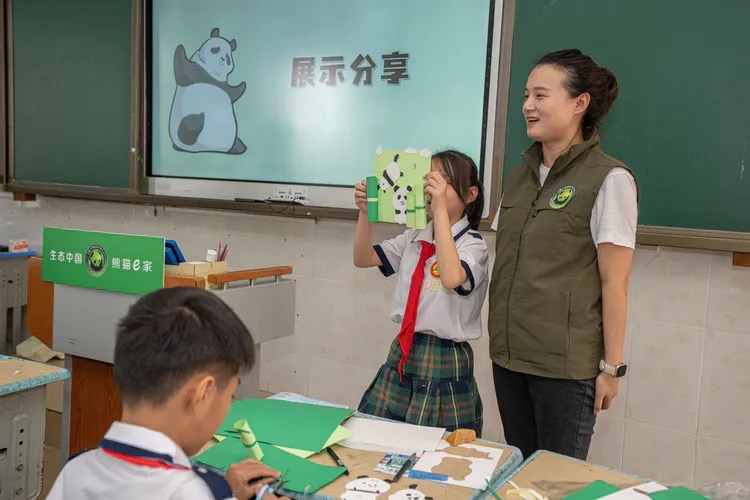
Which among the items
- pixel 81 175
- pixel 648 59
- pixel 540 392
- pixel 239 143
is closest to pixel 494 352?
pixel 540 392

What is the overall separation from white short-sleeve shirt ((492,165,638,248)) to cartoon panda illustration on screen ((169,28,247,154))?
88.9 inches

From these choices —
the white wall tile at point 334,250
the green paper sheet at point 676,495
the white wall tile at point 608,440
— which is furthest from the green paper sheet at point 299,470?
the white wall tile at point 334,250

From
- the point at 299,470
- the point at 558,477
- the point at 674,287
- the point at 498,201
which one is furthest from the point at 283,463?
the point at 674,287

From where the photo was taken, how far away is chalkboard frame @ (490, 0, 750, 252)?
96.7 inches

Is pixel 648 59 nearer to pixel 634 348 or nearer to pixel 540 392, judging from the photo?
pixel 634 348

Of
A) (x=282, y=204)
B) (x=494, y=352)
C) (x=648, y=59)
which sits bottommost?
(x=494, y=352)

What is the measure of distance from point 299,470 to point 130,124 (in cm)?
308

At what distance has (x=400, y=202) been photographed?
6.48 feet

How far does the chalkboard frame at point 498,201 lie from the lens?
2455mm

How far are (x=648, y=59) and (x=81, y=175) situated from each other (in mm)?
3202

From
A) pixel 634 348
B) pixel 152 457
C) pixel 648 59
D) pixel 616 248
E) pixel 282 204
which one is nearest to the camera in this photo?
pixel 152 457

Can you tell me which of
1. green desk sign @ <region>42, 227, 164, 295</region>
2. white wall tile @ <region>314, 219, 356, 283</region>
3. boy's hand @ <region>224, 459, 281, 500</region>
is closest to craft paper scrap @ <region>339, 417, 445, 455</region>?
boy's hand @ <region>224, 459, 281, 500</region>

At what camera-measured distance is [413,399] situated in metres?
1.92

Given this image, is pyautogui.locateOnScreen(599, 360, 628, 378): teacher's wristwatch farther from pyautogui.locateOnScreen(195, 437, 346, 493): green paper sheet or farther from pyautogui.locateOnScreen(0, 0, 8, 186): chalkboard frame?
pyautogui.locateOnScreen(0, 0, 8, 186): chalkboard frame
